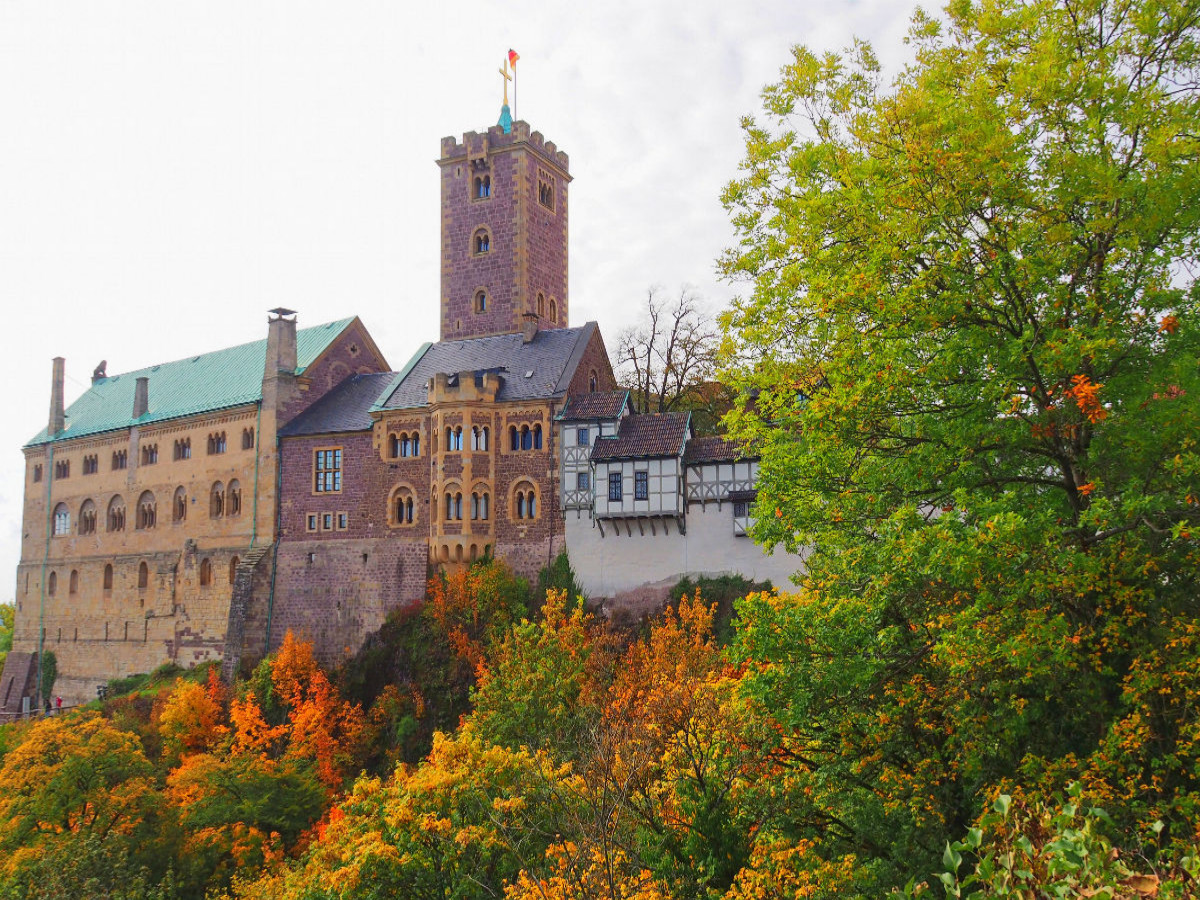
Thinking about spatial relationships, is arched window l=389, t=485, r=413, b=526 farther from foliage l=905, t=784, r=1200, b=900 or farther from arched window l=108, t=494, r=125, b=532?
foliage l=905, t=784, r=1200, b=900

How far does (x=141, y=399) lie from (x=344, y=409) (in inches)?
618

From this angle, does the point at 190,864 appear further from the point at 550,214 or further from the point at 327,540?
the point at 550,214

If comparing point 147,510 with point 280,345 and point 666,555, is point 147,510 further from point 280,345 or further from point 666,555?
point 666,555

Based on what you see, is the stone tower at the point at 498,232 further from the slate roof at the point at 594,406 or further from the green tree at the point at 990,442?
the green tree at the point at 990,442

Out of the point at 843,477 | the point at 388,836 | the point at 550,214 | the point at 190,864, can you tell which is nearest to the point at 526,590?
the point at 190,864

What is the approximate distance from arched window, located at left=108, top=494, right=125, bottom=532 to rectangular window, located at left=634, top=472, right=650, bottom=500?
3064 cm

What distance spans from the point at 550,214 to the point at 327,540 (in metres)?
18.9

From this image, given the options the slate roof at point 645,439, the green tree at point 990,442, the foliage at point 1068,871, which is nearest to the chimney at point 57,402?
the slate roof at point 645,439

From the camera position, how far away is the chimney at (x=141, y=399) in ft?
174

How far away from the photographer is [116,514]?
173 ft

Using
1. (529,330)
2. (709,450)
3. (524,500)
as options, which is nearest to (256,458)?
(529,330)

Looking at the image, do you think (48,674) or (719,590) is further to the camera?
(48,674)

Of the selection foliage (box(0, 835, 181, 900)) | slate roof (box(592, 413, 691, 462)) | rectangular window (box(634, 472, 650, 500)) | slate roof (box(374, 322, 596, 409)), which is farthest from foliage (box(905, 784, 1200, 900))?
slate roof (box(374, 322, 596, 409))

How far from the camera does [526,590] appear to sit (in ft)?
122
